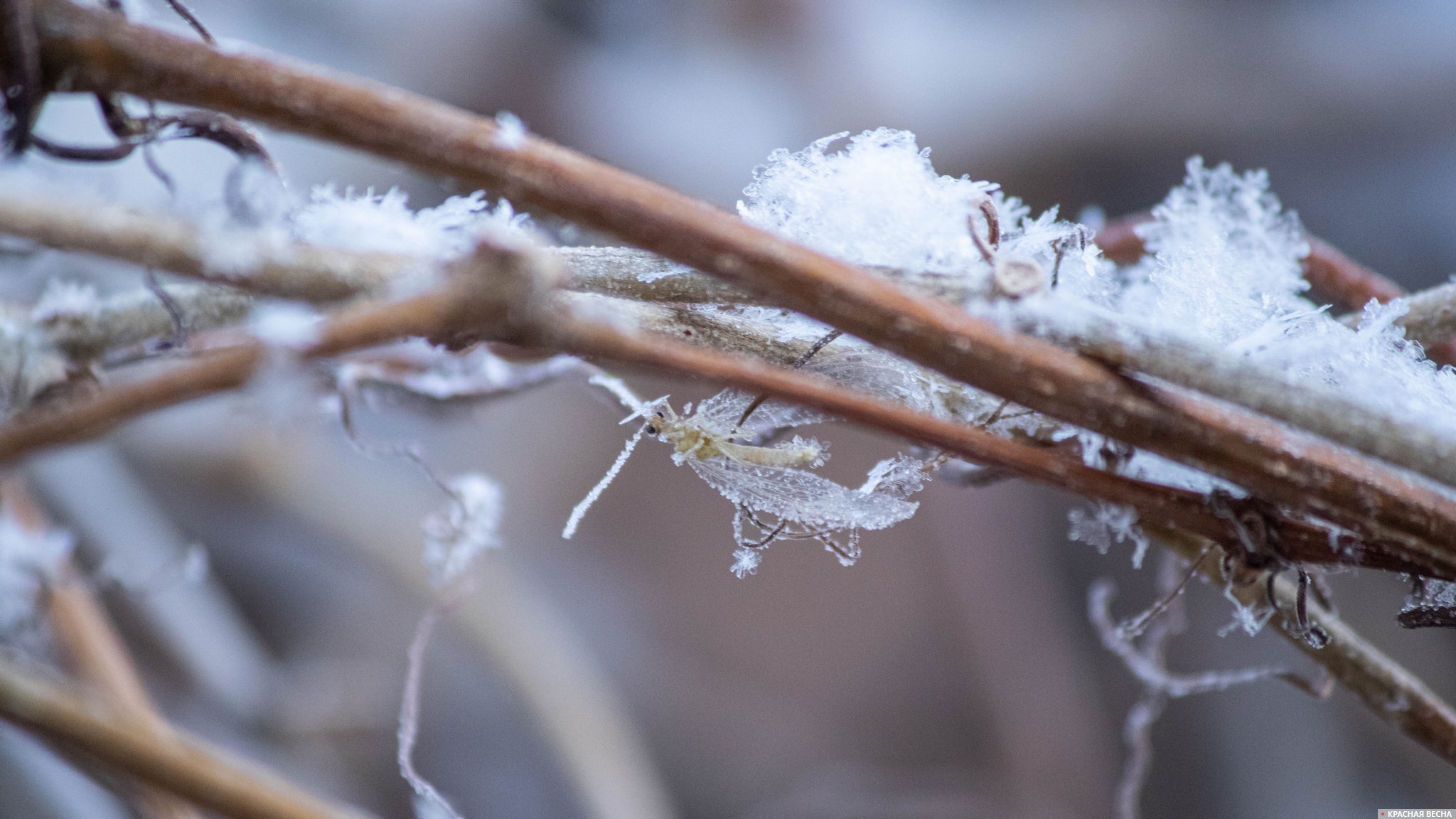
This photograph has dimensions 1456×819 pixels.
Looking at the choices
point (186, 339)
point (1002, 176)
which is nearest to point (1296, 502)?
point (186, 339)

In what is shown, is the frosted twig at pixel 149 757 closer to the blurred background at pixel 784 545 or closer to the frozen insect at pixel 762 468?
the frozen insect at pixel 762 468

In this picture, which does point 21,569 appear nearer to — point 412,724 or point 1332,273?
point 412,724

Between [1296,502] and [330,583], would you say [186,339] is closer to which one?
[1296,502]

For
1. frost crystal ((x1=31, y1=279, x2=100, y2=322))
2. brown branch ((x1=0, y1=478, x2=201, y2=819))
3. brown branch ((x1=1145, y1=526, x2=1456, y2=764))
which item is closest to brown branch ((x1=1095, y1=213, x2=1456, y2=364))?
brown branch ((x1=1145, y1=526, x2=1456, y2=764))

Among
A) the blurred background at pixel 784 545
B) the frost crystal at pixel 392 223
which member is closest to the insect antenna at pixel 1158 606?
the frost crystal at pixel 392 223

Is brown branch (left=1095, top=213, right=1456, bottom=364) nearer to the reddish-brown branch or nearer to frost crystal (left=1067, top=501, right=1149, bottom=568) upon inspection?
the reddish-brown branch

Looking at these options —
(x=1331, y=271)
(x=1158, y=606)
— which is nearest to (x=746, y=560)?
(x=1158, y=606)
